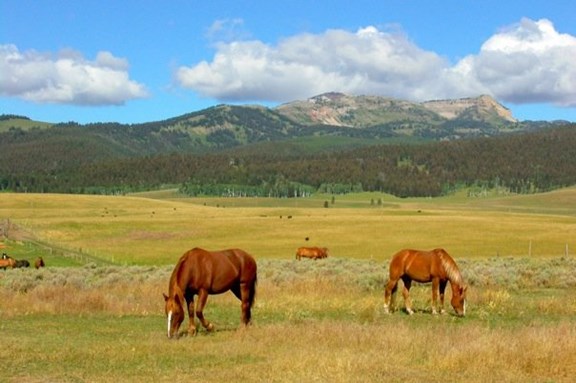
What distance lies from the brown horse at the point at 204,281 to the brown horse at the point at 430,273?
4803 millimetres

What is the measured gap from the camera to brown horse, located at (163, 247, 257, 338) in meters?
14.7

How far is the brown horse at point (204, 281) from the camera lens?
578 inches

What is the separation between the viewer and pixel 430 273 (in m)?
19.0

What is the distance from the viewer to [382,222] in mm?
91812

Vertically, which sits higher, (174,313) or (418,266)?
(418,266)

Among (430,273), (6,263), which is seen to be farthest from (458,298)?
(6,263)

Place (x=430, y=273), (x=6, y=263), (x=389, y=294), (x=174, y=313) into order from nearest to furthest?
1. (x=174, y=313)
2. (x=430, y=273)
3. (x=389, y=294)
4. (x=6, y=263)

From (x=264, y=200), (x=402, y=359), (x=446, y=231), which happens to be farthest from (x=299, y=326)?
(x=264, y=200)

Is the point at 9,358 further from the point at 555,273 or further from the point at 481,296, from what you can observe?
the point at 555,273

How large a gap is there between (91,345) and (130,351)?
51.8 inches

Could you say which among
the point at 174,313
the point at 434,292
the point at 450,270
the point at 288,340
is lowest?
the point at 288,340

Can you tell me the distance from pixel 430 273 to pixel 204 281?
22.6 feet

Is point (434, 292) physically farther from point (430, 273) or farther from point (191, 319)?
point (191, 319)

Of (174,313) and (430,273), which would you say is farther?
(430,273)
